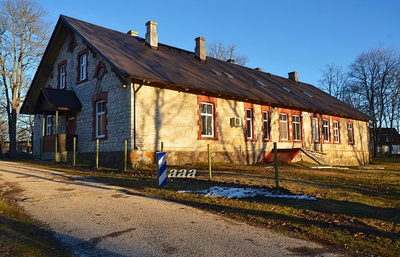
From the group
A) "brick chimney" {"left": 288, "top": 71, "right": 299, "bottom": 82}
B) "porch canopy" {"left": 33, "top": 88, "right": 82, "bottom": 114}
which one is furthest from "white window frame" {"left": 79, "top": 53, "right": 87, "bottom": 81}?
"brick chimney" {"left": 288, "top": 71, "right": 299, "bottom": 82}

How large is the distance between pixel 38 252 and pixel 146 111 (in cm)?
1264

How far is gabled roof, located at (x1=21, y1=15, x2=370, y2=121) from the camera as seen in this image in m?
17.2

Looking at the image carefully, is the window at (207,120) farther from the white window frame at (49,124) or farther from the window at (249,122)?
the white window frame at (49,124)

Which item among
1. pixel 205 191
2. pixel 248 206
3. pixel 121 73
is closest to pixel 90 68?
pixel 121 73

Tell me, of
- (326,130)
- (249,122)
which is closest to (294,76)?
(326,130)

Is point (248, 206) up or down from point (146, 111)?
down

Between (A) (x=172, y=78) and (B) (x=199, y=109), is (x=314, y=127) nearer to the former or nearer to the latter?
(B) (x=199, y=109)

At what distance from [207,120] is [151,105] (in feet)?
13.0

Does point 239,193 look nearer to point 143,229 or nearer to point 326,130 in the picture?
point 143,229

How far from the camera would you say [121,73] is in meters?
15.5

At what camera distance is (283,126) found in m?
25.2

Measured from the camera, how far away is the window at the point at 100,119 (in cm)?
1862

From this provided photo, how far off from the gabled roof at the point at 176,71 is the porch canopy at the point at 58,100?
3759 mm

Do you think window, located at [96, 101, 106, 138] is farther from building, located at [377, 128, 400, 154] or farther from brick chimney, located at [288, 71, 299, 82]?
building, located at [377, 128, 400, 154]
